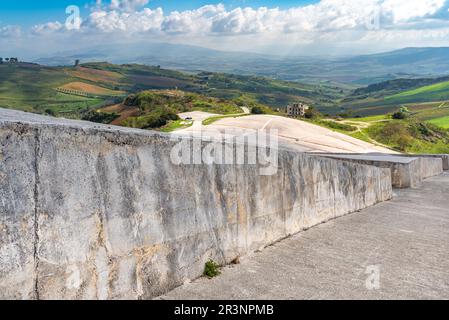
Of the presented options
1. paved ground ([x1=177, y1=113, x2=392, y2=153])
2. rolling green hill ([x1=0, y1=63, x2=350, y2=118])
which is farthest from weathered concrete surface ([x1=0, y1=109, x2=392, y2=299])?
rolling green hill ([x1=0, y1=63, x2=350, y2=118])

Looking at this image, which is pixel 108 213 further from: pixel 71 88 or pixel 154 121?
pixel 71 88

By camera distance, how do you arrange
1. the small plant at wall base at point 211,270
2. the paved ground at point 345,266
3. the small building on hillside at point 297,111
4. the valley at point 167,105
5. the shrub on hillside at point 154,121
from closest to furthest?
the paved ground at point 345,266 < the small plant at wall base at point 211,270 < the shrub on hillside at point 154,121 < the valley at point 167,105 < the small building on hillside at point 297,111

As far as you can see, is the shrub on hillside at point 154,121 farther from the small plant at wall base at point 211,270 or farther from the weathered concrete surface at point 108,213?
the small plant at wall base at point 211,270

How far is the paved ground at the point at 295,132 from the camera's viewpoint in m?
41.4

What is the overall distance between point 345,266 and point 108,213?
9.97 feet

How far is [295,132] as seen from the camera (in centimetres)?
4694

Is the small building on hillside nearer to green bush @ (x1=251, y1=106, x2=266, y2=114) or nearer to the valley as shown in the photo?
the valley

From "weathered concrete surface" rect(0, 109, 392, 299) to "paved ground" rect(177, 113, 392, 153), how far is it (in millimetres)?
33544

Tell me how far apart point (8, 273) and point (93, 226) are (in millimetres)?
773

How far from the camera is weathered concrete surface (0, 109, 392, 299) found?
11.8ft

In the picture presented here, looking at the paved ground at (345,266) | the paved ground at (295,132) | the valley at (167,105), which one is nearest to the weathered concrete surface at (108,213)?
the paved ground at (345,266)

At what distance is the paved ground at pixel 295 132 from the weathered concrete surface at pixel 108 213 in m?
33.5
